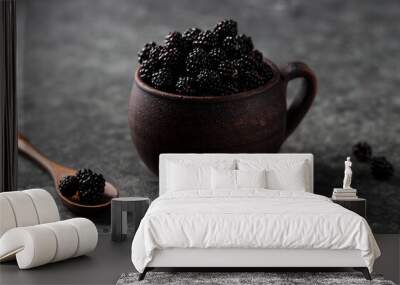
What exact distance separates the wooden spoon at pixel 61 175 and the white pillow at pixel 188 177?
59 cm

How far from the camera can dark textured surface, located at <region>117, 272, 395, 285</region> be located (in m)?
3.84

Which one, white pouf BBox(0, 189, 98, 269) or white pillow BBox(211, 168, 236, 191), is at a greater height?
white pillow BBox(211, 168, 236, 191)

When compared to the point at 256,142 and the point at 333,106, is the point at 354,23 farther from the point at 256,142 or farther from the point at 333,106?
the point at 256,142

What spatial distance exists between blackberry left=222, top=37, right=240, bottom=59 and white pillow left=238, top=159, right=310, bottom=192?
775 millimetres

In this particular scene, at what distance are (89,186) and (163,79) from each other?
100cm

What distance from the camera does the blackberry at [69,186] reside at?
17.3 ft

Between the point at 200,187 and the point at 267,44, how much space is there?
1.65 meters

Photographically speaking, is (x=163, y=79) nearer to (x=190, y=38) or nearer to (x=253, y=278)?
(x=190, y=38)

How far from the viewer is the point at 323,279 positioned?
391 cm

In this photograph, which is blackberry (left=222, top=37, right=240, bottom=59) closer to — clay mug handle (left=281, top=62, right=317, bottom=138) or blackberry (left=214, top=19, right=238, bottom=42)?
blackberry (left=214, top=19, right=238, bottom=42)

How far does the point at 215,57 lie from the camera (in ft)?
16.0

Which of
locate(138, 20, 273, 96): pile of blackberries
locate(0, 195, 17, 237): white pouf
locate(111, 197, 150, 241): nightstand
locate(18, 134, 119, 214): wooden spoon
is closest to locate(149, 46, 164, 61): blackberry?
locate(138, 20, 273, 96): pile of blackberries

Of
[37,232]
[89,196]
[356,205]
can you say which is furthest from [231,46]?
[37,232]

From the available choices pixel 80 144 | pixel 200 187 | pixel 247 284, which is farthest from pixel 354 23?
pixel 247 284
